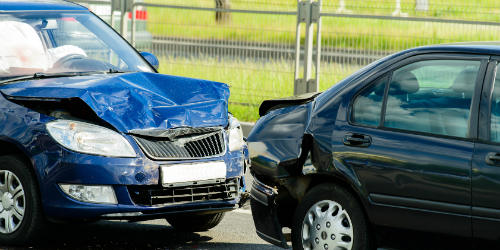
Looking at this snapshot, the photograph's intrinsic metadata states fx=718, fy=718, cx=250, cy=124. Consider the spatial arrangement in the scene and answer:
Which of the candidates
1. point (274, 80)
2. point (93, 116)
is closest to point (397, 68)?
point (93, 116)

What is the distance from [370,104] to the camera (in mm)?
4195

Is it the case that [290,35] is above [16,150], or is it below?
above

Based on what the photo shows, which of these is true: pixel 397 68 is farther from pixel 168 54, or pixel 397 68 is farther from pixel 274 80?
pixel 168 54

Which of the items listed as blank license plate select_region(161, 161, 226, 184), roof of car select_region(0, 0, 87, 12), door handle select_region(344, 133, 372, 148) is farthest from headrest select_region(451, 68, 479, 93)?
roof of car select_region(0, 0, 87, 12)

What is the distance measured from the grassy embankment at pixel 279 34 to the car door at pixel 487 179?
20.8 ft

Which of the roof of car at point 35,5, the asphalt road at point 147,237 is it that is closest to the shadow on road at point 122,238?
the asphalt road at point 147,237

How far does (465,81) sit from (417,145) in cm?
44

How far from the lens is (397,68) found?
163 inches

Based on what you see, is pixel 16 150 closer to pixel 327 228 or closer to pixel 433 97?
pixel 327 228

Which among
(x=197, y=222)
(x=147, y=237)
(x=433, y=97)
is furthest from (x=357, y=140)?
(x=147, y=237)

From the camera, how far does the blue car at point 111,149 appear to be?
4.65 meters

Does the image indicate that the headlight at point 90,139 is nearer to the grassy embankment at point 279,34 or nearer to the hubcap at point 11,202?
the hubcap at point 11,202

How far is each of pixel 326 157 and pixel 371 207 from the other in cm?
41

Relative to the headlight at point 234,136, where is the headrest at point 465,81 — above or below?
above
